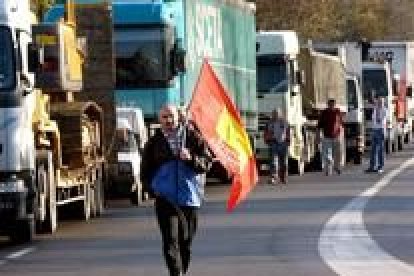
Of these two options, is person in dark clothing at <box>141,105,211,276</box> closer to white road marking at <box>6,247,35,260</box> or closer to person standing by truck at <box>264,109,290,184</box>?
white road marking at <box>6,247,35,260</box>

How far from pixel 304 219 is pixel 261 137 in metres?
13.3

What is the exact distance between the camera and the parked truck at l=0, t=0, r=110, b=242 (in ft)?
58.5

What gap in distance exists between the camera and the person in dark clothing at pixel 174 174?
12773 mm

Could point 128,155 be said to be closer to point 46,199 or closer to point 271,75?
point 46,199

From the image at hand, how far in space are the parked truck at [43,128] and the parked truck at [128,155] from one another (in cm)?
131

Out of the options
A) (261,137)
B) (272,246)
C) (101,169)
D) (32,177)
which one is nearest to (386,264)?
(272,246)

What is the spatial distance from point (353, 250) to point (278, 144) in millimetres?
15530

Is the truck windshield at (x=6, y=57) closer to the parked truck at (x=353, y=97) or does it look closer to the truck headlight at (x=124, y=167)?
the truck headlight at (x=124, y=167)

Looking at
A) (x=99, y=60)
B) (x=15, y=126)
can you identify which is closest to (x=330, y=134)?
(x=99, y=60)

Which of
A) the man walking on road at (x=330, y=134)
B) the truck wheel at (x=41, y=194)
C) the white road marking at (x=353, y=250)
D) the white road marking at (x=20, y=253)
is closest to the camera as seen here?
the white road marking at (x=353, y=250)

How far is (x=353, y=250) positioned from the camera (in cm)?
1673

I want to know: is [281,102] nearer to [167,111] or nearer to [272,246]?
[272,246]

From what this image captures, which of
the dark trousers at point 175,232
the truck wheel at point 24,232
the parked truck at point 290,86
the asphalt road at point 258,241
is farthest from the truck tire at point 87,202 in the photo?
the parked truck at point 290,86

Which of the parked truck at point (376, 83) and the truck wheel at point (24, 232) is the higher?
the parked truck at point (376, 83)
